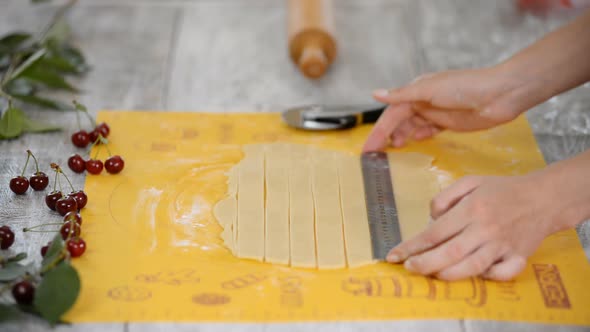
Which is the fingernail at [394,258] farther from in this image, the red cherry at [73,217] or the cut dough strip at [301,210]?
the red cherry at [73,217]

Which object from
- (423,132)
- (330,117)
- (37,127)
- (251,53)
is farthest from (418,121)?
(37,127)

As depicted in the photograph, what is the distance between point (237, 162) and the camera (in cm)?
140

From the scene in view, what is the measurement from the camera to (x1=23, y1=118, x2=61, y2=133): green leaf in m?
1.47

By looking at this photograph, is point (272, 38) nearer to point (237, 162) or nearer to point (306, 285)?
point (237, 162)

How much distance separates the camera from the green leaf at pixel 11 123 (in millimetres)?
1440

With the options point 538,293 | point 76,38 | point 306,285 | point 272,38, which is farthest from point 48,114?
point 538,293

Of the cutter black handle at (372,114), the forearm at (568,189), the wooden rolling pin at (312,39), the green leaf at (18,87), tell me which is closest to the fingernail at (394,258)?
the forearm at (568,189)

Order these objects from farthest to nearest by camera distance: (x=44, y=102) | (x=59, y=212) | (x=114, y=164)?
1. (x=44, y=102)
2. (x=114, y=164)
3. (x=59, y=212)

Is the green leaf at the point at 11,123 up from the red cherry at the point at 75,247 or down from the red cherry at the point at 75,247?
down

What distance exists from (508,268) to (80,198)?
70cm

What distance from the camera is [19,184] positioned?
4.16 ft

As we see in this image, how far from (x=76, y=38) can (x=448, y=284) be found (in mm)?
1226

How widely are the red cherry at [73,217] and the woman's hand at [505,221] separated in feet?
1.78

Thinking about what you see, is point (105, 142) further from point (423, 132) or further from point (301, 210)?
point (423, 132)
